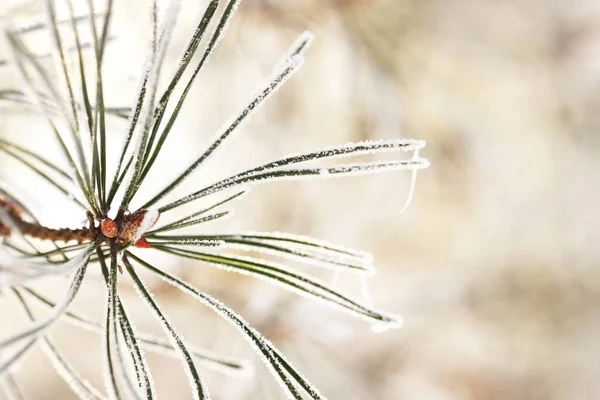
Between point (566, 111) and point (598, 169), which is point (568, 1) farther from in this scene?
point (598, 169)

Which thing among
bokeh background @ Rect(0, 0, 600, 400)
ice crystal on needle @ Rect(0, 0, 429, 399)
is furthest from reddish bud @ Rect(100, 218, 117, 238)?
bokeh background @ Rect(0, 0, 600, 400)

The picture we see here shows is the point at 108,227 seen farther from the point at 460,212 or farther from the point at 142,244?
the point at 460,212

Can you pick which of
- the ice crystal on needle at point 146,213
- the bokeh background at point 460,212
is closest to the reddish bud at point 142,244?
the ice crystal on needle at point 146,213

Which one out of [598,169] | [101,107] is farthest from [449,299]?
[101,107]

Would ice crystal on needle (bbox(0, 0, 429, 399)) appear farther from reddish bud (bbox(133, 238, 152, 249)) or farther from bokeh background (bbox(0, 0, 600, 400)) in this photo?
bokeh background (bbox(0, 0, 600, 400))

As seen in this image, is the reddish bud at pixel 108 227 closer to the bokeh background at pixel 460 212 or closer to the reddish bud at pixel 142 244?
the reddish bud at pixel 142 244

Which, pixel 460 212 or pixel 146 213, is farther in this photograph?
pixel 460 212

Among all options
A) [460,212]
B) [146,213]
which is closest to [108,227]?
[146,213]

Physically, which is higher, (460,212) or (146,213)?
(460,212)
